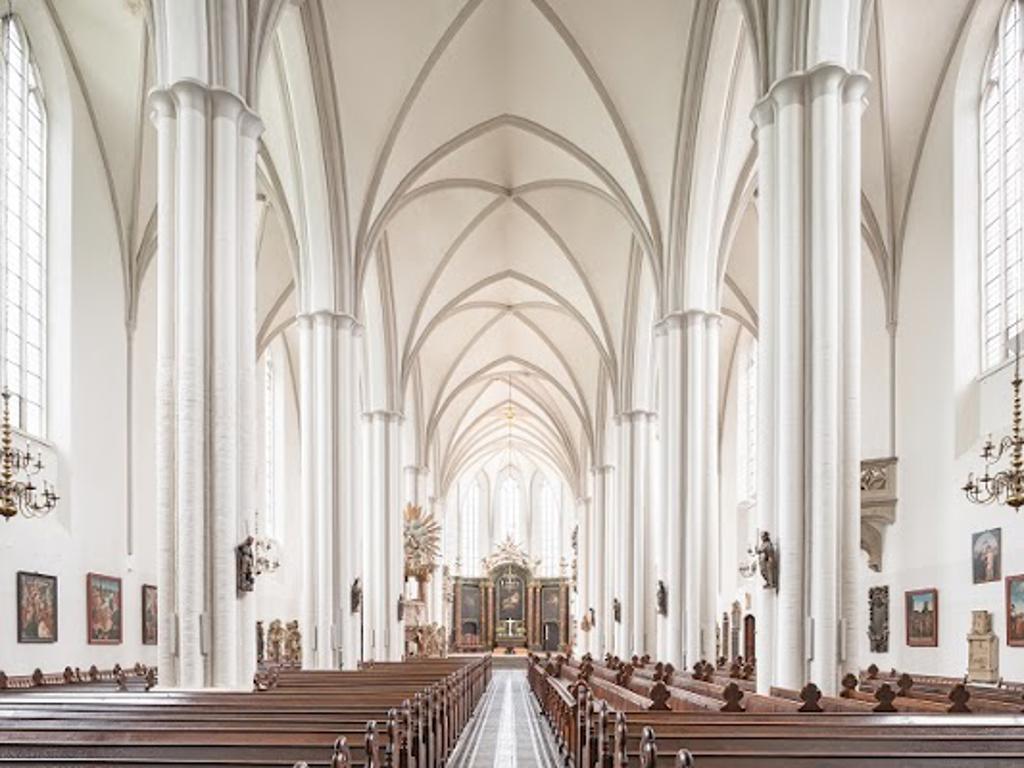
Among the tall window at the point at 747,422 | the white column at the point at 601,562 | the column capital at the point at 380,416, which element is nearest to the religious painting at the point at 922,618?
the tall window at the point at 747,422

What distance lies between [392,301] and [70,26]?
462 inches

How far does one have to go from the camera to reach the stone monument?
16109 mm

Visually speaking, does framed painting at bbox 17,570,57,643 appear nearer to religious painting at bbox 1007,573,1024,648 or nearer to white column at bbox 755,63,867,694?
white column at bbox 755,63,867,694

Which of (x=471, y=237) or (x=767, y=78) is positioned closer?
(x=767, y=78)

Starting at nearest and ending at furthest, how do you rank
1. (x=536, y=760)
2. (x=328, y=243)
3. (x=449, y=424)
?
(x=536, y=760) < (x=328, y=243) < (x=449, y=424)

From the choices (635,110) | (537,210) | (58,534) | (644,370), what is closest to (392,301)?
(537,210)

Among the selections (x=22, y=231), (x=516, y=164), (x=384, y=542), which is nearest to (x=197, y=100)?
(x=22, y=231)

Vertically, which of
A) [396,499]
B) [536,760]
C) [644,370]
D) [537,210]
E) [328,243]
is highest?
[537,210]

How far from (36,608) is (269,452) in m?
14.1

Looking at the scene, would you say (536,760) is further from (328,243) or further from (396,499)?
(396,499)

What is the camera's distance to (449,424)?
45906 mm

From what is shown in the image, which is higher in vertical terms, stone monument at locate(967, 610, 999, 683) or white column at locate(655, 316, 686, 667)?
white column at locate(655, 316, 686, 667)

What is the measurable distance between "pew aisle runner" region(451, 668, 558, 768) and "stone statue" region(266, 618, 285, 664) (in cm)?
708

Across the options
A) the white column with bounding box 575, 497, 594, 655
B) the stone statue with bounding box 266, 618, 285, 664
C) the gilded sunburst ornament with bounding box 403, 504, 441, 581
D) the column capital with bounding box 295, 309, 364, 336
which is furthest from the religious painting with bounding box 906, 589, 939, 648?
the white column with bounding box 575, 497, 594, 655
